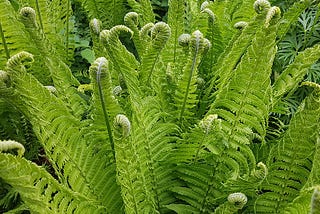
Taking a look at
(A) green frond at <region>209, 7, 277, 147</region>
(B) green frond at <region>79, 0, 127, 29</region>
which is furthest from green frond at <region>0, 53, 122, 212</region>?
(B) green frond at <region>79, 0, 127, 29</region>

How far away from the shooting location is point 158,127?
63.7 inches

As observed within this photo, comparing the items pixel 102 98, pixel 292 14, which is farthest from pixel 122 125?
pixel 292 14

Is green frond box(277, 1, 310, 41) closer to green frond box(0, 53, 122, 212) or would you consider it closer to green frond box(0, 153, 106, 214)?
green frond box(0, 53, 122, 212)

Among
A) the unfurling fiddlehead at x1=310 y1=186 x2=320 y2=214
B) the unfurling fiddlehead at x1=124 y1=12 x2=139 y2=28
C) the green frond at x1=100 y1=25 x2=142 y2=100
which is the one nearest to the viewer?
the unfurling fiddlehead at x1=310 y1=186 x2=320 y2=214

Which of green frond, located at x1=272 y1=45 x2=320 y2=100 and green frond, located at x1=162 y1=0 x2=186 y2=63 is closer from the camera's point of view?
green frond, located at x1=272 y1=45 x2=320 y2=100

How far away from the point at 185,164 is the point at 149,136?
0.54 ft

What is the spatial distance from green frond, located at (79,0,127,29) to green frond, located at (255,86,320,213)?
1.24 meters

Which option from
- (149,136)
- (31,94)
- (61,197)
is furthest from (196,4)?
(61,197)

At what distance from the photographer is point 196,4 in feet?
7.67

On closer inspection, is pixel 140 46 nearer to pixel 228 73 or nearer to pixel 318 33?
pixel 228 73

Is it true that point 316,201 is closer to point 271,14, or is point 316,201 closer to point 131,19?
point 271,14

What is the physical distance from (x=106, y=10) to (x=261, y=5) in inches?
45.4

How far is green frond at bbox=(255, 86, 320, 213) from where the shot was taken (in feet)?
4.98

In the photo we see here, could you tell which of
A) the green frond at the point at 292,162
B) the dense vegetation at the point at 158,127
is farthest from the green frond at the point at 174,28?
the green frond at the point at 292,162
